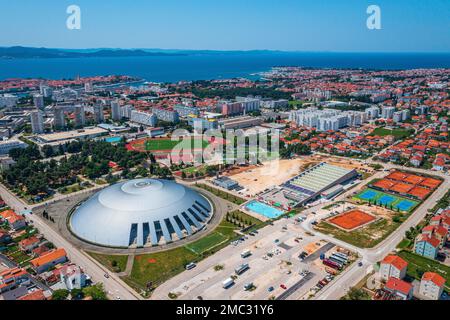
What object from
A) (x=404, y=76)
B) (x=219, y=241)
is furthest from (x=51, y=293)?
(x=404, y=76)

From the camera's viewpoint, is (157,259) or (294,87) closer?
(157,259)

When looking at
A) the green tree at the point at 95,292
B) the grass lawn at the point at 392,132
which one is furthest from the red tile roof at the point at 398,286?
the grass lawn at the point at 392,132

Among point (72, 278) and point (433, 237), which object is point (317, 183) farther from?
point (72, 278)

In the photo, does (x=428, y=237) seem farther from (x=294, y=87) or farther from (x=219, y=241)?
(x=294, y=87)

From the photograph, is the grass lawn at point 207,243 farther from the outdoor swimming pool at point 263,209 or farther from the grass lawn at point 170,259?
the outdoor swimming pool at point 263,209

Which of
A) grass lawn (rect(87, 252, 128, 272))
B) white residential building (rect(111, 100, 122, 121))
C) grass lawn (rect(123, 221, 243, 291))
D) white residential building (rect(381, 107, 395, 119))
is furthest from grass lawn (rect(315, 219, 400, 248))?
white residential building (rect(111, 100, 122, 121))
